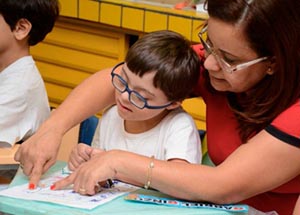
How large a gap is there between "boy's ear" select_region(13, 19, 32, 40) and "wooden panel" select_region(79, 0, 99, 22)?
3.38 feet

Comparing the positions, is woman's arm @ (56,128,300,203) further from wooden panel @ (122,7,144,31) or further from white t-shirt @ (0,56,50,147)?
wooden panel @ (122,7,144,31)

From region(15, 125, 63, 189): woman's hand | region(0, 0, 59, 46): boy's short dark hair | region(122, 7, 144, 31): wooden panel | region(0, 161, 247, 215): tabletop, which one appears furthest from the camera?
region(122, 7, 144, 31): wooden panel

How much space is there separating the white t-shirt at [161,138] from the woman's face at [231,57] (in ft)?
0.51

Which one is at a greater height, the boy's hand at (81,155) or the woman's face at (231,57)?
the woman's face at (231,57)

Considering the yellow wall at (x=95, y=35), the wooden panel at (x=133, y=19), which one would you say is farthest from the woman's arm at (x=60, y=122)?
the wooden panel at (x=133, y=19)

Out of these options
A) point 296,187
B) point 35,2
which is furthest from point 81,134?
point 296,187

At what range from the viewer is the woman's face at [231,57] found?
135cm

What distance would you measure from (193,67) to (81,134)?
1.63ft

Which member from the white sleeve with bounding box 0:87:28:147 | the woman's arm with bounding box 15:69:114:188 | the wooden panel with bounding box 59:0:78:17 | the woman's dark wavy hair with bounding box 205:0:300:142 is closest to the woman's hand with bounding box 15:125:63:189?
the woman's arm with bounding box 15:69:114:188

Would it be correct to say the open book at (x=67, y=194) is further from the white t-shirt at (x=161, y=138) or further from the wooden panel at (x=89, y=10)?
the wooden panel at (x=89, y=10)

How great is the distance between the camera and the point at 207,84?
157 centimetres

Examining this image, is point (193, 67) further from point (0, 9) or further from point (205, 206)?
point (0, 9)

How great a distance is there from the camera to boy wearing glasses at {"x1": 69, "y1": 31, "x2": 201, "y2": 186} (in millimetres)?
1490

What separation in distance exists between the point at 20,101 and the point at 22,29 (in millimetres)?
245
